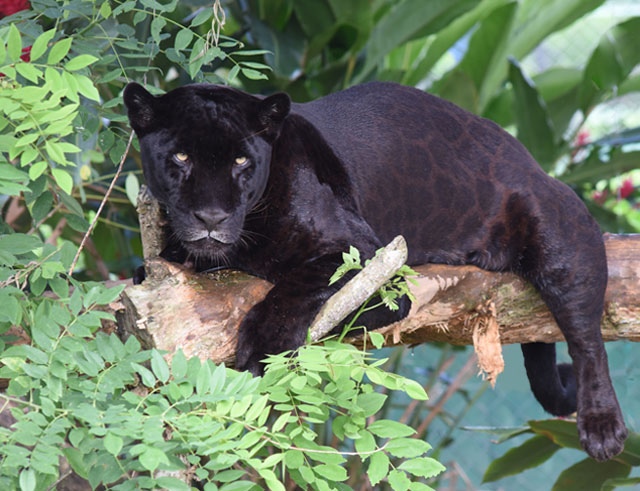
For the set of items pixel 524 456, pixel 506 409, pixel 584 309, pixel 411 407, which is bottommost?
pixel 506 409

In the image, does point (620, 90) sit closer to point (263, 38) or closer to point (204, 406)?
point (263, 38)

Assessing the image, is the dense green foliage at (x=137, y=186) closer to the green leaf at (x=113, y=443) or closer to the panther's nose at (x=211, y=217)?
the green leaf at (x=113, y=443)

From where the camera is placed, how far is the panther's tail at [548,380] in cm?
188

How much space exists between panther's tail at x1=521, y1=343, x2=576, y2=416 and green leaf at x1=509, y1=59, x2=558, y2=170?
1.08 metres

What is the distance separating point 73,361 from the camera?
0.98 metres

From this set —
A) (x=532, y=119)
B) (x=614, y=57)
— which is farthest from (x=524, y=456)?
(x=614, y=57)

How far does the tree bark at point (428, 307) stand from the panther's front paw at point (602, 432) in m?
0.19

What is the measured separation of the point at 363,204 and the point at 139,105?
0.50 m

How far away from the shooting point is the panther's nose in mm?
1311

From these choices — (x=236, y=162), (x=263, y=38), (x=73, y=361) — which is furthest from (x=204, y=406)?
(x=263, y=38)

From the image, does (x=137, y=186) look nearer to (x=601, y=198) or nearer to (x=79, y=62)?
(x=79, y=62)

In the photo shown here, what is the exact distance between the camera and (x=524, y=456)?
2.38m

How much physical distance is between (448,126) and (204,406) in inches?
38.0

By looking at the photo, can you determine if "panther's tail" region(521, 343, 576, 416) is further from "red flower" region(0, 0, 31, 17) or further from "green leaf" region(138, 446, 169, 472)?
"red flower" region(0, 0, 31, 17)
